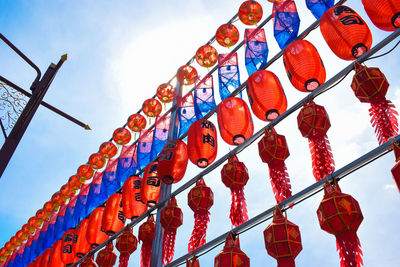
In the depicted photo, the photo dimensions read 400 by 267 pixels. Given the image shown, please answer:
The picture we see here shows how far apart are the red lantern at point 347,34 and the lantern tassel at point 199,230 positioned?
2.69 m

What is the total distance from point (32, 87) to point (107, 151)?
17.6 feet

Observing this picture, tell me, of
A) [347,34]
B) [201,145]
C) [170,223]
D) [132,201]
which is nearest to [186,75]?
[132,201]

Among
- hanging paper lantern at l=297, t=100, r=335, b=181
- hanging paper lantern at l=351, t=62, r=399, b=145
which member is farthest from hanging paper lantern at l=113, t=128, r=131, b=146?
hanging paper lantern at l=351, t=62, r=399, b=145

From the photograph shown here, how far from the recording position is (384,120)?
132 inches

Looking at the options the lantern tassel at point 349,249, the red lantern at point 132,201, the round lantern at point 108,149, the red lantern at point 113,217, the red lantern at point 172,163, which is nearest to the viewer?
the lantern tassel at point 349,249

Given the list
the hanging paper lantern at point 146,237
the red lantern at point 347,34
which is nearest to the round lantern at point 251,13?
the red lantern at point 347,34

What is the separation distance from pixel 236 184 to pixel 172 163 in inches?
52.6

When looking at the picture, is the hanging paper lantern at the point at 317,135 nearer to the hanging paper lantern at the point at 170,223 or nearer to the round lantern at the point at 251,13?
the hanging paper lantern at the point at 170,223

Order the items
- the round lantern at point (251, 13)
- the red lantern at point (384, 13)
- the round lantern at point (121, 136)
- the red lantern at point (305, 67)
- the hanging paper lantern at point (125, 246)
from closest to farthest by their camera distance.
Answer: the red lantern at point (384, 13) → the red lantern at point (305, 67) → the hanging paper lantern at point (125, 246) → the round lantern at point (251, 13) → the round lantern at point (121, 136)

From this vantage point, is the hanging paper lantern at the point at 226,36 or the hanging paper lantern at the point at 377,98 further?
the hanging paper lantern at the point at 226,36

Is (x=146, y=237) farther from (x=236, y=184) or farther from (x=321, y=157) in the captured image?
(x=321, y=157)

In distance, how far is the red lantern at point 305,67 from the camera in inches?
169

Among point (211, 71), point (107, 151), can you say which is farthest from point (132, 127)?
point (211, 71)

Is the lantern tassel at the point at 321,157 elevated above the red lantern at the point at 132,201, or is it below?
below
